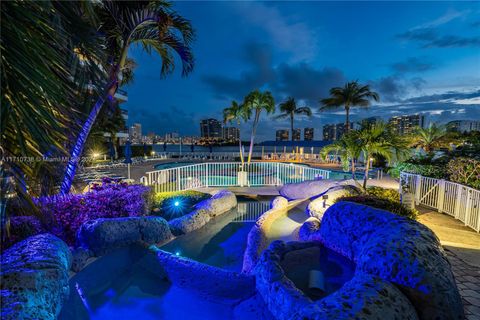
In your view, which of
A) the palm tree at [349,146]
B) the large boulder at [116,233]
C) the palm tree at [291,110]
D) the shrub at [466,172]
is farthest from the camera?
the palm tree at [291,110]

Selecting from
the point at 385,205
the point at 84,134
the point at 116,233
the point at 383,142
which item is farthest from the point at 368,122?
the point at 84,134

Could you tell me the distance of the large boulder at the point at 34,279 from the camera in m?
2.53

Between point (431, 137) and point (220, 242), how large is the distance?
59.8ft

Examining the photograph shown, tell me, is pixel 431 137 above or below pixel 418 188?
above

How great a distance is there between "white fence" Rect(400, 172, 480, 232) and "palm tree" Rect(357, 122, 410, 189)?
4.44ft

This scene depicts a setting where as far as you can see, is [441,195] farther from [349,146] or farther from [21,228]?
[21,228]

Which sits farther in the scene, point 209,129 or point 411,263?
point 209,129

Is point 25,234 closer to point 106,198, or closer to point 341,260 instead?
point 106,198

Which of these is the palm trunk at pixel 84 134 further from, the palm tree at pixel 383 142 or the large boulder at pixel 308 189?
the palm tree at pixel 383 142

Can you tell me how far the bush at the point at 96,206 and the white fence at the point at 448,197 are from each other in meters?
8.39

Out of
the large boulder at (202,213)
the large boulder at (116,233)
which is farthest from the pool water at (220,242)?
the large boulder at (116,233)

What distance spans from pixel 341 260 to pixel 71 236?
5.37m

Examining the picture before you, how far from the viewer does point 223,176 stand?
511 inches

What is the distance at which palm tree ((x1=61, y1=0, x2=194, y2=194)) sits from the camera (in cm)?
505
